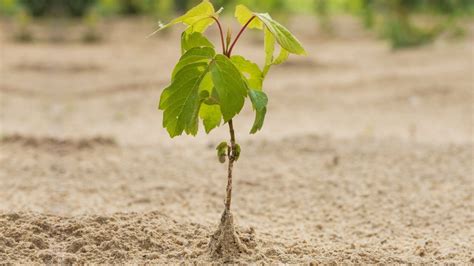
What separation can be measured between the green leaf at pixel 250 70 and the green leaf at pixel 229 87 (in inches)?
5.8

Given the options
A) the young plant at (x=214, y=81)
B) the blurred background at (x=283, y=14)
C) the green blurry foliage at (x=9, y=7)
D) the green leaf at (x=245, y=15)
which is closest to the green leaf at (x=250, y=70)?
the young plant at (x=214, y=81)

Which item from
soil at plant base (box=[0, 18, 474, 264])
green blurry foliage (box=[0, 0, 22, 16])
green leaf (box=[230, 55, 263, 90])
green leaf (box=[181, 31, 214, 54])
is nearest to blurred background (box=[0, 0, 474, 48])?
green blurry foliage (box=[0, 0, 22, 16])

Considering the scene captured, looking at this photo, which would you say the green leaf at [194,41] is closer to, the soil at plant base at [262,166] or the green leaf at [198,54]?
the green leaf at [198,54]

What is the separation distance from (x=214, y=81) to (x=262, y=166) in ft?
7.57

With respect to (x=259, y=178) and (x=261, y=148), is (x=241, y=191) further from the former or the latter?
(x=261, y=148)

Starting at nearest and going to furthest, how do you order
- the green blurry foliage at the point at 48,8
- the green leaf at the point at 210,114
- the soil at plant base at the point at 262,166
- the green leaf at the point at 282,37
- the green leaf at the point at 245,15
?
1. the green leaf at the point at 282,37
2. the green leaf at the point at 245,15
3. the green leaf at the point at 210,114
4. the soil at plant base at the point at 262,166
5. the green blurry foliage at the point at 48,8

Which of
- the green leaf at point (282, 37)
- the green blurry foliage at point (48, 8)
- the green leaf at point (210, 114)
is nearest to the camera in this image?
the green leaf at point (282, 37)

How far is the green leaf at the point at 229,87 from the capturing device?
233cm

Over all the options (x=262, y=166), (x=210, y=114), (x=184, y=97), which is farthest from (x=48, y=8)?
(x=184, y=97)

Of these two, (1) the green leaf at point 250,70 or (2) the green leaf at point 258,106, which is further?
(1) the green leaf at point 250,70

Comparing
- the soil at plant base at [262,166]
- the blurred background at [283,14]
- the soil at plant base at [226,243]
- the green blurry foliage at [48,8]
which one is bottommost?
the soil at plant base at [226,243]

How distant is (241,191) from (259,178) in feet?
0.92

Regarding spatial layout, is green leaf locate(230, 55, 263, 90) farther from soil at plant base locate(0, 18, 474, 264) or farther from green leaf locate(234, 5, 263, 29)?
soil at plant base locate(0, 18, 474, 264)

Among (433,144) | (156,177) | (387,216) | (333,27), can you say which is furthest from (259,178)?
(333,27)
